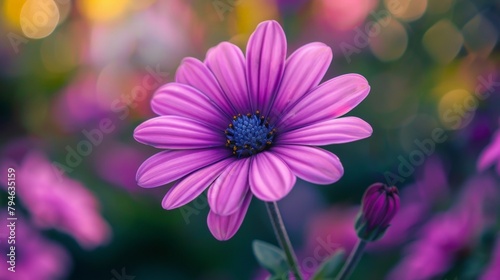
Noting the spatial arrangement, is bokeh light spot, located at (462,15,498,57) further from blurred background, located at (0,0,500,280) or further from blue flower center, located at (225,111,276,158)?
blue flower center, located at (225,111,276,158)

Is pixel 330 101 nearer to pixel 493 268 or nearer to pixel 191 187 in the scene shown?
pixel 191 187

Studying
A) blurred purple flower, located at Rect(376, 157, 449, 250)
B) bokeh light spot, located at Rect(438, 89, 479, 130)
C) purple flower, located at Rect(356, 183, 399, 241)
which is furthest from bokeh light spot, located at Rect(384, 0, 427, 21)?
purple flower, located at Rect(356, 183, 399, 241)

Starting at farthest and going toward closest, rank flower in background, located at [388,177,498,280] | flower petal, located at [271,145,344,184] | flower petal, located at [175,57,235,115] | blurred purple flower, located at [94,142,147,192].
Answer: blurred purple flower, located at [94,142,147,192], flower in background, located at [388,177,498,280], flower petal, located at [175,57,235,115], flower petal, located at [271,145,344,184]

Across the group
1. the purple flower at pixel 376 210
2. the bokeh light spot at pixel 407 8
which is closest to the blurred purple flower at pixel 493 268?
the purple flower at pixel 376 210

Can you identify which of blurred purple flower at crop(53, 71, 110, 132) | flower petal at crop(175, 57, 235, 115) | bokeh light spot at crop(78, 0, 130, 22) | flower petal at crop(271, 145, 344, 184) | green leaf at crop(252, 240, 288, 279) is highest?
bokeh light spot at crop(78, 0, 130, 22)

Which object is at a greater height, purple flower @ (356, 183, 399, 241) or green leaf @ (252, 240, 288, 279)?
green leaf @ (252, 240, 288, 279)

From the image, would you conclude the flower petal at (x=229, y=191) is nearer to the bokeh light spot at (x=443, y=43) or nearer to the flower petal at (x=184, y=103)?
the flower petal at (x=184, y=103)

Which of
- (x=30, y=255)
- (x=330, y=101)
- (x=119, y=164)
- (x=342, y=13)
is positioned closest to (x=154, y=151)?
(x=119, y=164)
